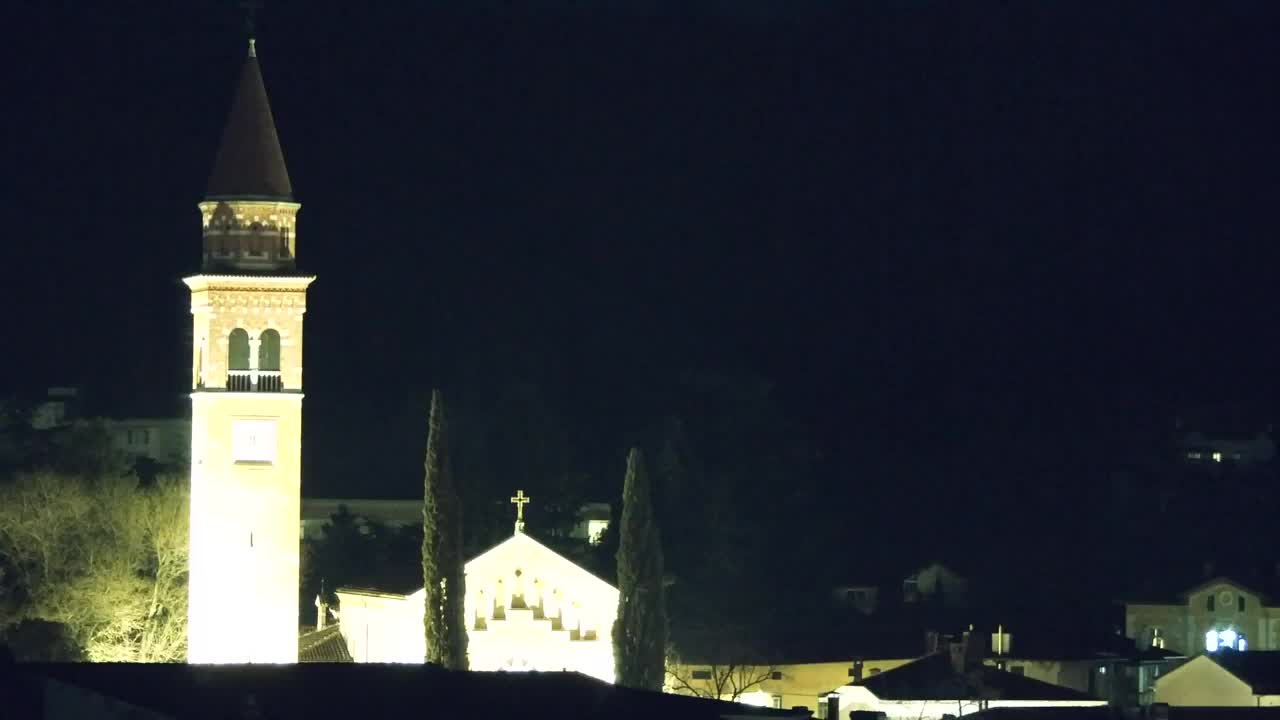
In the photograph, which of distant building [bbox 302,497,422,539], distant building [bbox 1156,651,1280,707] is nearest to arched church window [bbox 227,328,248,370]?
distant building [bbox 1156,651,1280,707]

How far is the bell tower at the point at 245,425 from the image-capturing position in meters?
75.3

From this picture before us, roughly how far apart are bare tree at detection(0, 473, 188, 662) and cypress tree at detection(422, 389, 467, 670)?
6.81 metres

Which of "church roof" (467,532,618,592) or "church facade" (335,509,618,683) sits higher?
"church roof" (467,532,618,592)

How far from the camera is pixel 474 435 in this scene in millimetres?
122688

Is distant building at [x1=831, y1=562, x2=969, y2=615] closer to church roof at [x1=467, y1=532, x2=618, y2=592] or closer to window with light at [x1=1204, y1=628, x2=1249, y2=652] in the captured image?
window with light at [x1=1204, y1=628, x2=1249, y2=652]

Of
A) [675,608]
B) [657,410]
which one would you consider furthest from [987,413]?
[675,608]

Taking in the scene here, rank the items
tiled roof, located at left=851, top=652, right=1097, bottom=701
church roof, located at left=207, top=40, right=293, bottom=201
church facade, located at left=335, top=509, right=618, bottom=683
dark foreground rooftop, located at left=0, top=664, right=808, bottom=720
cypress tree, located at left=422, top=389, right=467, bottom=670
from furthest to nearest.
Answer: church facade, located at left=335, top=509, right=618, bottom=683 → church roof, located at left=207, top=40, right=293, bottom=201 → cypress tree, located at left=422, top=389, right=467, bottom=670 → tiled roof, located at left=851, top=652, right=1097, bottom=701 → dark foreground rooftop, located at left=0, top=664, right=808, bottom=720

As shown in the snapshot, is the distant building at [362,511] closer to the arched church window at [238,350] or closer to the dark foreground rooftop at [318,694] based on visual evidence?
the arched church window at [238,350]

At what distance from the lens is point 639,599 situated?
247 feet

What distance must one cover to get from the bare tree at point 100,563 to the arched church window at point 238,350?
6.12 metres

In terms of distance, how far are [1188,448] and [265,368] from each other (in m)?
73.4

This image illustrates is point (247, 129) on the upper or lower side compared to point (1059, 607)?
upper

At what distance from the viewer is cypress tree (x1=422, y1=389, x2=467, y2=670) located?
73.6 meters

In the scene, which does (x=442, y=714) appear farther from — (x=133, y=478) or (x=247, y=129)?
(x=133, y=478)
